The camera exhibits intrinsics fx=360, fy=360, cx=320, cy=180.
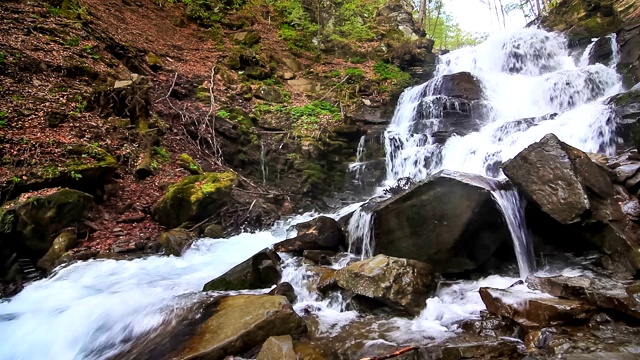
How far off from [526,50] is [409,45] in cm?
501

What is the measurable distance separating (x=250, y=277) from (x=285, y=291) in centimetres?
66

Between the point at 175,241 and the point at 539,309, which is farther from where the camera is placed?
the point at 175,241

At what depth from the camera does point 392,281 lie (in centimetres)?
453

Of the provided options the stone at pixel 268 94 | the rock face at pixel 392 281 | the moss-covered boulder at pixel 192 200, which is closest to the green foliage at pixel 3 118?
the moss-covered boulder at pixel 192 200

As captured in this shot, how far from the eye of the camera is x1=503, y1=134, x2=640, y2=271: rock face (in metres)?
5.01

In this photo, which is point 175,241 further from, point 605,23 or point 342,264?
point 605,23

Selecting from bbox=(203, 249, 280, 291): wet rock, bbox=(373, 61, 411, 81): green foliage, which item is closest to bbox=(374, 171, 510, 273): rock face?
bbox=(203, 249, 280, 291): wet rock

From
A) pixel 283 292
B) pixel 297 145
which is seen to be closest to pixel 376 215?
pixel 283 292

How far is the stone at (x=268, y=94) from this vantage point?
43.0 ft

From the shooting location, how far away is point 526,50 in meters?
15.2

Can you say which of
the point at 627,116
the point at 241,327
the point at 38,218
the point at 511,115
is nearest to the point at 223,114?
the point at 38,218

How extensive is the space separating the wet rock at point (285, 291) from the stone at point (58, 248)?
155 inches

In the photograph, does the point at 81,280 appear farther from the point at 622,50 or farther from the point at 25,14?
the point at 622,50

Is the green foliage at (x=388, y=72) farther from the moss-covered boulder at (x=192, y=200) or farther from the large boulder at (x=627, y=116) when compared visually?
the moss-covered boulder at (x=192, y=200)
